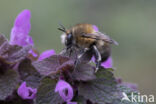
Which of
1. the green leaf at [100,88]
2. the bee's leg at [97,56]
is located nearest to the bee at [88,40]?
the bee's leg at [97,56]

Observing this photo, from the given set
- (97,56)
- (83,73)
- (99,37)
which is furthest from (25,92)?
(99,37)

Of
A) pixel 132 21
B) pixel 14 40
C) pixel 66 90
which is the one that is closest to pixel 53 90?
pixel 66 90

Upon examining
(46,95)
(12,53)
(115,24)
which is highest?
(12,53)

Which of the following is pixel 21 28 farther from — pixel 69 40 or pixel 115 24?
pixel 115 24

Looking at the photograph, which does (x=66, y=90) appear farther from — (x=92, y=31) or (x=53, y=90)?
(x=92, y=31)

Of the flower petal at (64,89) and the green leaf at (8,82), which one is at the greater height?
the green leaf at (8,82)

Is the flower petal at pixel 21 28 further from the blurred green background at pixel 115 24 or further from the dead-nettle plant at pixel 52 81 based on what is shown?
the blurred green background at pixel 115 24
